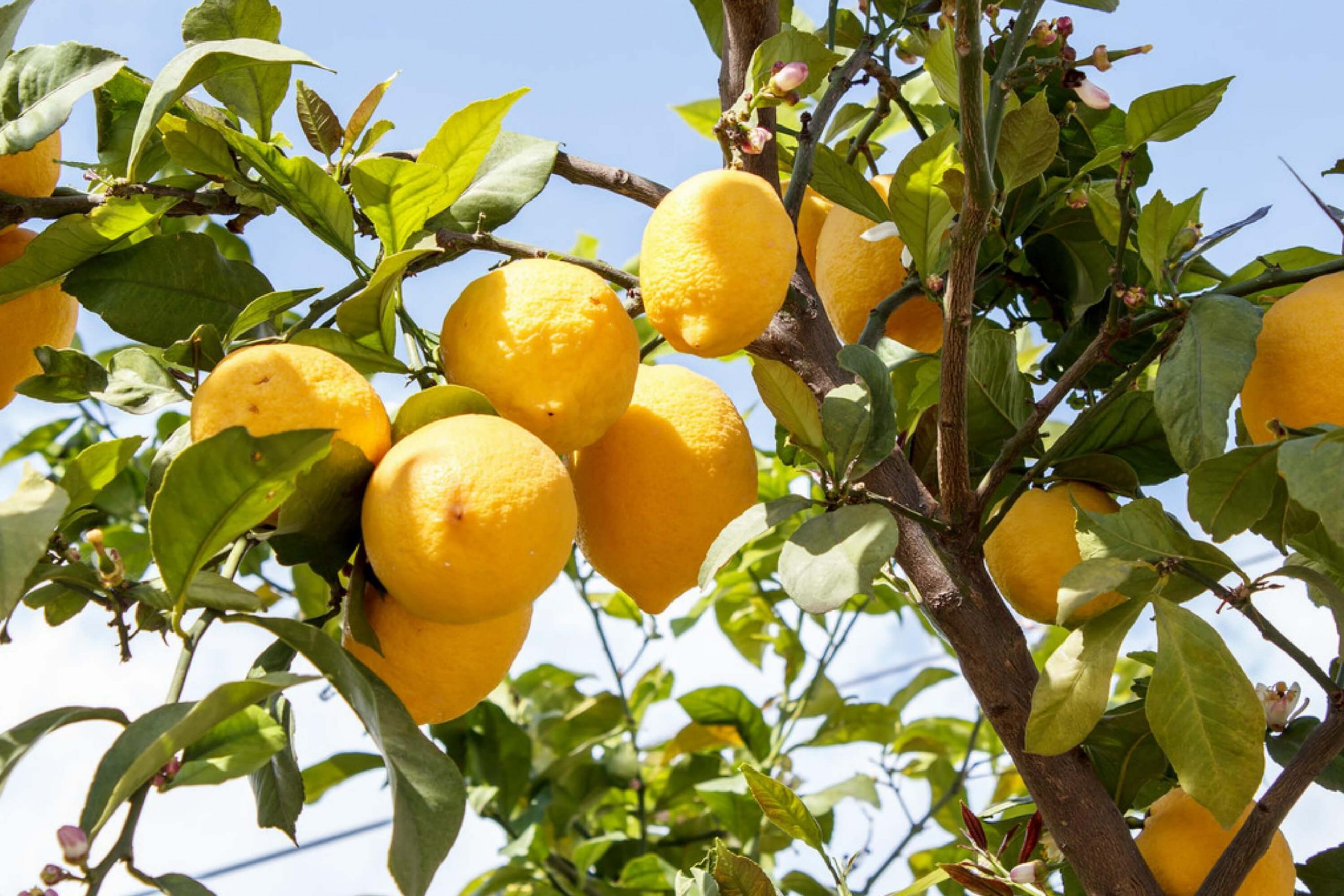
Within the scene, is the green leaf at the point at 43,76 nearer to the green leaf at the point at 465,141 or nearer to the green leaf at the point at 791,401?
the green leaf at the point at 465,141

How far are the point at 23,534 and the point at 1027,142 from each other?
21.7 inches

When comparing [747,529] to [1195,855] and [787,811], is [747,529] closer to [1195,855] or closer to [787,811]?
[787,811]

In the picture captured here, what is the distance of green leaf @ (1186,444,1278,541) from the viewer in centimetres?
65

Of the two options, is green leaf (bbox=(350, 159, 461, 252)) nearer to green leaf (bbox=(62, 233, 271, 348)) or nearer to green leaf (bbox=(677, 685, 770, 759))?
green leaf (bbox=(62, 233, 271, 348))

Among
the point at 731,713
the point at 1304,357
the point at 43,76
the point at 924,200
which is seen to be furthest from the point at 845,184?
the point at 731,713

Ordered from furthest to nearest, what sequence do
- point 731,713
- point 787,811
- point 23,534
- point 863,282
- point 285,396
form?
point 731,713 < point 863,282 < point 787,811 < point 285,396 < point 23,534

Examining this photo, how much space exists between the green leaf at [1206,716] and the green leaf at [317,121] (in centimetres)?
56

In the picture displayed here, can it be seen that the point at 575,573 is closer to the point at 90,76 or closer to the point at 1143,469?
the point at 1143,469

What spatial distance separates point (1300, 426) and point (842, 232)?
0.36 metres

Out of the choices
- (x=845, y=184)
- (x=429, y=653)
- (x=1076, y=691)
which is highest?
(x=845, y=184)

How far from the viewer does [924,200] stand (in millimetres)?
783

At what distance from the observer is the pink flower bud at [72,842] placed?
52 centimetres

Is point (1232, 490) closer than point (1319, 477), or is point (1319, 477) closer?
point (1319, 477)

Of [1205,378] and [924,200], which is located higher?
[924,200]
